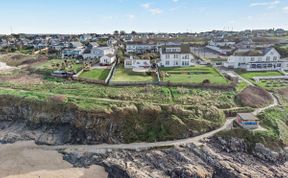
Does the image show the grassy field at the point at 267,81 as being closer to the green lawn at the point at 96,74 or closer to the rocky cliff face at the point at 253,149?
the rocky cliff face at the point at 253,149

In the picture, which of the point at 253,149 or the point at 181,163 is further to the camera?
the point at 253,149

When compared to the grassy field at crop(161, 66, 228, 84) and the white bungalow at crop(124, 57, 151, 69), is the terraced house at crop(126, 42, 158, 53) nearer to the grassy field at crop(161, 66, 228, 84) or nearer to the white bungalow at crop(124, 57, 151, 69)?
the white bungalow at crop(124, 57, 151, 69)

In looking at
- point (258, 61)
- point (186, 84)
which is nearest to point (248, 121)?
point (186, 84)

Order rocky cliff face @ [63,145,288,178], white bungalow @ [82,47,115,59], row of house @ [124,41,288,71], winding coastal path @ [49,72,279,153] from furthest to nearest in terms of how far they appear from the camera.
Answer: white bungalow @ [82,47,115,59], row of house @ [124,41,288,71], winding coastal path @ [49,72,279,153], rocky cliff face @ [63,145,288,178]

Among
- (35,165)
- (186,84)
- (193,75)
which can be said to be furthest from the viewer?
(193,75)

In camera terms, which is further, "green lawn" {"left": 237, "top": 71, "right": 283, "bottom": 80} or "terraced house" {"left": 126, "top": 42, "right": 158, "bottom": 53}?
"terraced house" {"left": 126, "top": 42, "right": 158, "bottom": 53}

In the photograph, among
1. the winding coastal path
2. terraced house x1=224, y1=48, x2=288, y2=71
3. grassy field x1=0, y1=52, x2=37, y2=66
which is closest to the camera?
the winding coastal path

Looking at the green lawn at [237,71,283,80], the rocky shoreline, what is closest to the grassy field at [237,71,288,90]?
the green lawn at [237,71,283,80]

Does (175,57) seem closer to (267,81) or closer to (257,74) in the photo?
(257,74)
